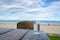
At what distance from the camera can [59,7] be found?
886 centimetres

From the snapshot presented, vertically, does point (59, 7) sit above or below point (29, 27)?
above

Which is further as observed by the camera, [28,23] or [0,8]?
[0,8]

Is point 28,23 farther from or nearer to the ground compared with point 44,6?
nearer to the ground

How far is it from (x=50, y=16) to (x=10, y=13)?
3172 mm

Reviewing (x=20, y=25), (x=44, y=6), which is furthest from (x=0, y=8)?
(x=20, y=25)

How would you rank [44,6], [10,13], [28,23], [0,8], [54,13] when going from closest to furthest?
[28,23], [0,8], [10,13], [44,6], [54,13]

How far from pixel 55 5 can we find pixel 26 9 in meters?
2.22

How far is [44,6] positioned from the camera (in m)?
9.29

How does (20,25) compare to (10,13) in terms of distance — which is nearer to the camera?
(20,25)

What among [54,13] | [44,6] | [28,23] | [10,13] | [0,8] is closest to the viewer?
[28,23]

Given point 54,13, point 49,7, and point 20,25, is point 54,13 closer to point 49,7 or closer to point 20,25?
point 49,7

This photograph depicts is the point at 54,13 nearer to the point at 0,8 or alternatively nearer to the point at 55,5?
the point at 55,5

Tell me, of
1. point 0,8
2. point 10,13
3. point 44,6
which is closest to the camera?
point 0,8

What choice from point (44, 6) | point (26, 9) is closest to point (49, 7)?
point (44, 6)
